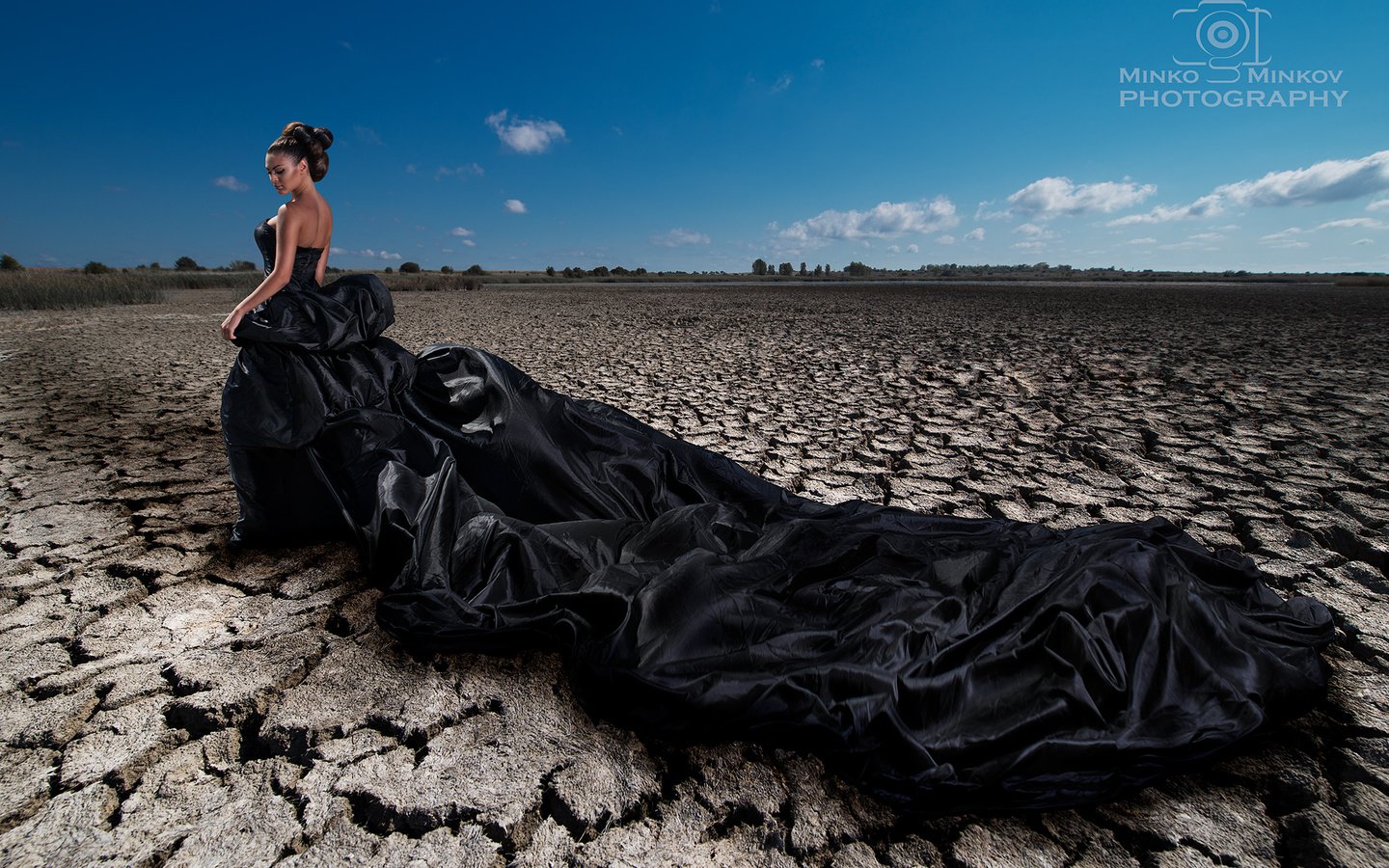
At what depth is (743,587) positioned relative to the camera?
157 centimetres

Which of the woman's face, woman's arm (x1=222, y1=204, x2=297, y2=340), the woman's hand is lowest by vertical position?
the woman's hand

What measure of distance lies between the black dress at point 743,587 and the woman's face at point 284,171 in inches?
9.1

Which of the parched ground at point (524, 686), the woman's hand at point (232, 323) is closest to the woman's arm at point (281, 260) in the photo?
the woman's hand at point (232, 323)

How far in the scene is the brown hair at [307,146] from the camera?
200cm

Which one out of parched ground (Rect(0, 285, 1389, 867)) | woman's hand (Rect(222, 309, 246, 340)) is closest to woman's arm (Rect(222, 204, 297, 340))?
woman's hand (Rect(222, 309, 246, 340))

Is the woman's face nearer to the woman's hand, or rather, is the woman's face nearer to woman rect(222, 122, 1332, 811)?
woman rect(222, 122, 1332, 811)

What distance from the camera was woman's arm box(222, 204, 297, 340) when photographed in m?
2.02

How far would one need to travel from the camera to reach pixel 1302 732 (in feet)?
4.29

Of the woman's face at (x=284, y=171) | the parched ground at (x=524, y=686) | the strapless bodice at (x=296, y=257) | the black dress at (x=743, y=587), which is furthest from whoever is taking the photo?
the strapless bodice at (x=296, y=257)

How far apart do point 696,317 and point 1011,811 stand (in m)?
10.4

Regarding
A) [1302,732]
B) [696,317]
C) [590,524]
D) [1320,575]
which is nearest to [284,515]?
[590,524]

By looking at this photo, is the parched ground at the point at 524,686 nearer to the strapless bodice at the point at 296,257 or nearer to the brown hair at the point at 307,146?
the strapless bodice at the point at 296,257

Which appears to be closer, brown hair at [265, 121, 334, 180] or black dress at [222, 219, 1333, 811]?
black dress at [222, 219, 1333, 811]

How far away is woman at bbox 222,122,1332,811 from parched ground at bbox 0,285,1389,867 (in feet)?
0.28
